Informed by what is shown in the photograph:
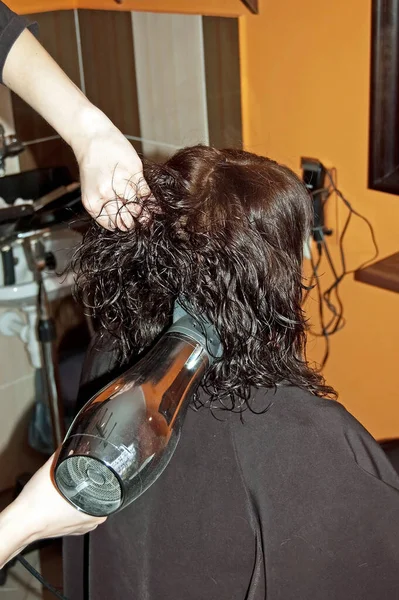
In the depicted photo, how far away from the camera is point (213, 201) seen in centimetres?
90

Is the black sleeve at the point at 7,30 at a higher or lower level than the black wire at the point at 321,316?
higher

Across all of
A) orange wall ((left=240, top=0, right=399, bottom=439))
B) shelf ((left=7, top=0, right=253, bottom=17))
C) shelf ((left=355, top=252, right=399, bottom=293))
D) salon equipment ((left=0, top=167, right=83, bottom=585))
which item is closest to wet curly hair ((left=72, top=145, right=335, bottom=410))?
shelf ((left=355, top=252, right=399, bottom=293))

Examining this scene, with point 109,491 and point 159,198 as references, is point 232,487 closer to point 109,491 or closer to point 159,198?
point 109,491

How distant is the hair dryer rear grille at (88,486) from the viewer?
2.38ft

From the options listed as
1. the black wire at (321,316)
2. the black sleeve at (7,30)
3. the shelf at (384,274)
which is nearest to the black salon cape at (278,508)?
the black sleeve at (7,30)

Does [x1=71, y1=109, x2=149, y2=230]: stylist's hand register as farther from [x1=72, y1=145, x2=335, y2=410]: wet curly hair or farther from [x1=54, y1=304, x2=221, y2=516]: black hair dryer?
[x1=54, y1=304, x2=221, y2=516]: black hair dryer

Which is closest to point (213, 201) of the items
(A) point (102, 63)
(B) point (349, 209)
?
(B) point (349, 209)

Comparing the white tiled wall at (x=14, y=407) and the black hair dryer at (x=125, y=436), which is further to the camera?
the white tiled wall at (x=14, y=407)

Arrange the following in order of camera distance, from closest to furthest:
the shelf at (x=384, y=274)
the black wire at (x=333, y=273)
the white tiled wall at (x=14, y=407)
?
the shelf at (x=384, y=274) < the black wire at (x=333, y=273) < the white tiled wall at (x=14, y=407)

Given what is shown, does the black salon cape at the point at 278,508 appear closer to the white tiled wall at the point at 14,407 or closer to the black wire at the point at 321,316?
the black wire at the point at 321,316

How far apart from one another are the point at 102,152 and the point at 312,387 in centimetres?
40

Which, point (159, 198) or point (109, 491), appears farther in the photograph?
point (159, 198)

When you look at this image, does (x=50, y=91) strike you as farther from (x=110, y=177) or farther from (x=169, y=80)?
(x=169, y=80)

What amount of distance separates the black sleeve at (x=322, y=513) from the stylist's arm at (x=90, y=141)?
343 millimetres
